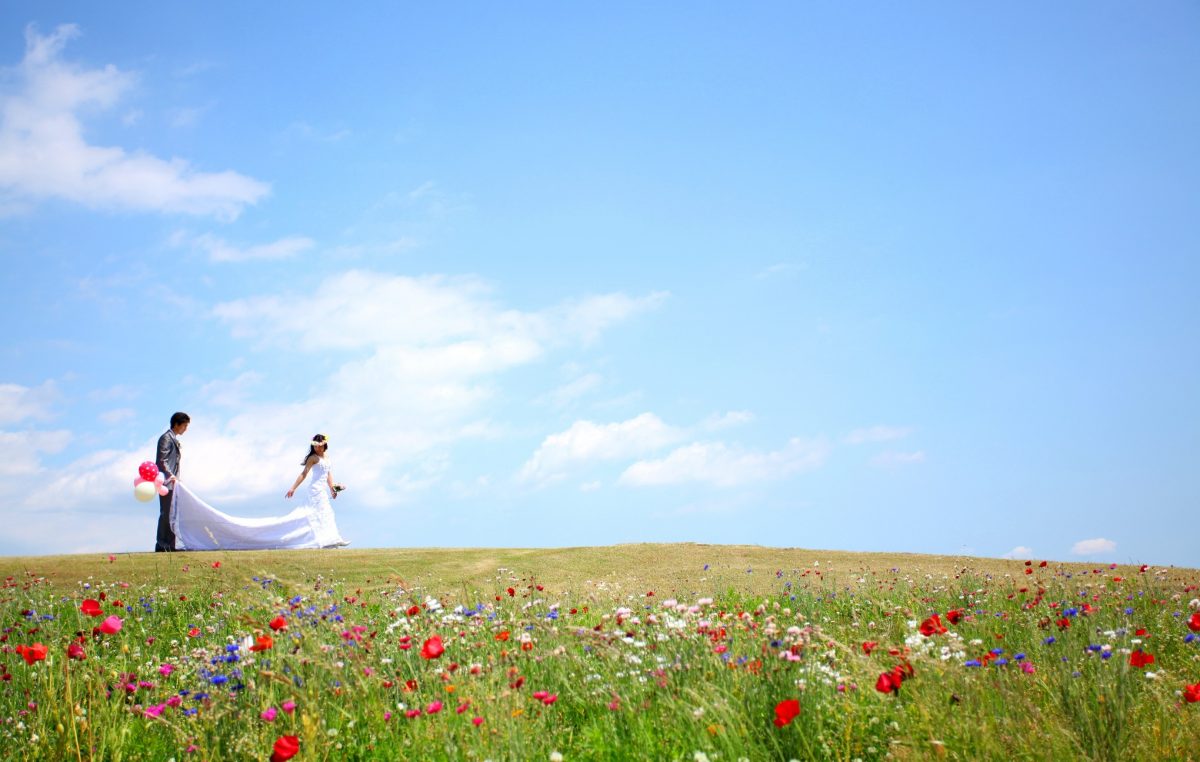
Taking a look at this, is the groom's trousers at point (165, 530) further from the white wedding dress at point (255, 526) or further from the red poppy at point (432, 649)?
Result: the red poppy at point (432, 649)

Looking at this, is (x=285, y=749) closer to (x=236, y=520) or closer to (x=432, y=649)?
(x=432, y=649)

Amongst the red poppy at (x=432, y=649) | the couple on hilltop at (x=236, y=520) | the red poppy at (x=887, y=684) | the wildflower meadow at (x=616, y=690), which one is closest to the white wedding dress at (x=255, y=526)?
the couple on hilltop at (x=236, y=520)

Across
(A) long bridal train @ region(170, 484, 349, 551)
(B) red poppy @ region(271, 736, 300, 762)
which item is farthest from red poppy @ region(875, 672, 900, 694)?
(A) long bridal train @ region(170, 484, 349, 551)

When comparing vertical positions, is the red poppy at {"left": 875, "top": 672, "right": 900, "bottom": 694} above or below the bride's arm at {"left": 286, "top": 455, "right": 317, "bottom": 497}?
below

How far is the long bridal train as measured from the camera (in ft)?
54.1

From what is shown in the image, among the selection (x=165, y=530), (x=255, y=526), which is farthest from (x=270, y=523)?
(x=165, y=530)

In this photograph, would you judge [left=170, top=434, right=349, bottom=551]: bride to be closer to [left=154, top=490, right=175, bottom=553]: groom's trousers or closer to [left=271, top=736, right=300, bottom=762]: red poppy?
[left=154, top=490, right=175, bottom=553]: groom's trousers

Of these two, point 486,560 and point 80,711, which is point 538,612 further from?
point 486,560

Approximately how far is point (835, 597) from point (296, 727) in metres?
7.32

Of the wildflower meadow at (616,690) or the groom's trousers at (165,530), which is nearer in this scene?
the wildflower meadow at (616,690)

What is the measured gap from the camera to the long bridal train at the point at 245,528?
54.1ft

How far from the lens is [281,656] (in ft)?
16.7

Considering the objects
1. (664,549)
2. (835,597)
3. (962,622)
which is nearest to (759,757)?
(962,622)

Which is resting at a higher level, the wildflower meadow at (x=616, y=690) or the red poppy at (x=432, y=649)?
the red poppy at (x=432, y=649)
